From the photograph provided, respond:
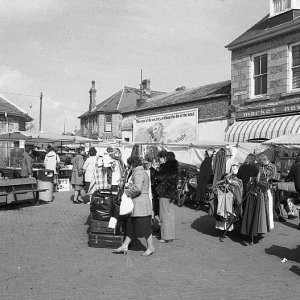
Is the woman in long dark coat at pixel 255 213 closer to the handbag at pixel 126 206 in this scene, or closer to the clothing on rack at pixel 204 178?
the handbag at pixel 126 206

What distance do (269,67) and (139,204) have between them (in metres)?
11.5

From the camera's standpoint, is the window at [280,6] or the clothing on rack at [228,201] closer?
the clothing on rack at [228,201]

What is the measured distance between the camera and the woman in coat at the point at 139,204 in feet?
20.1

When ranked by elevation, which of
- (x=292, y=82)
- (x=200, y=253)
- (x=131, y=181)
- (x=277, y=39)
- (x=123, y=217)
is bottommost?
(x=200, y=253)

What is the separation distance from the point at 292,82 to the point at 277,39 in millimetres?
1918

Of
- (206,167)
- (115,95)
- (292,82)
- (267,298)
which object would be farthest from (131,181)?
(115,95)

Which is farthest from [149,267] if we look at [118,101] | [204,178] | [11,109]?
[118,101]

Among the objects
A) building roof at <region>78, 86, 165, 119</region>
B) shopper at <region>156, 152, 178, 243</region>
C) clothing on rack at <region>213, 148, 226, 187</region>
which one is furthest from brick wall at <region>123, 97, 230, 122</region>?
building roof at <region>78, 86, 165, 119</region>

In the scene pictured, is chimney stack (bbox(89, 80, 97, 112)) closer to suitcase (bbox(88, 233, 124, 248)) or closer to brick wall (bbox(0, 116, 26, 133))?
brick wall (bbox(0, 116, 26, 133))

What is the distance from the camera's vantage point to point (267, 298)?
4.53 metres

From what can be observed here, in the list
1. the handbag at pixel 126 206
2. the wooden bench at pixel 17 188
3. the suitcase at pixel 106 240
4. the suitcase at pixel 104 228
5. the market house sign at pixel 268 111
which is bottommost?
the suitcase at pixel 106 240

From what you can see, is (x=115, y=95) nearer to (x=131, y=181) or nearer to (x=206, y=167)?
(x=206, y=167)

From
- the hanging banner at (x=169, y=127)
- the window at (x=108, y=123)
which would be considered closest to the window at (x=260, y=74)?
the hanging banner at (x=169, y=127)

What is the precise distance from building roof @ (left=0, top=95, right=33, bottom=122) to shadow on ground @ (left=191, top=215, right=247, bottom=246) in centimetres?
2429
